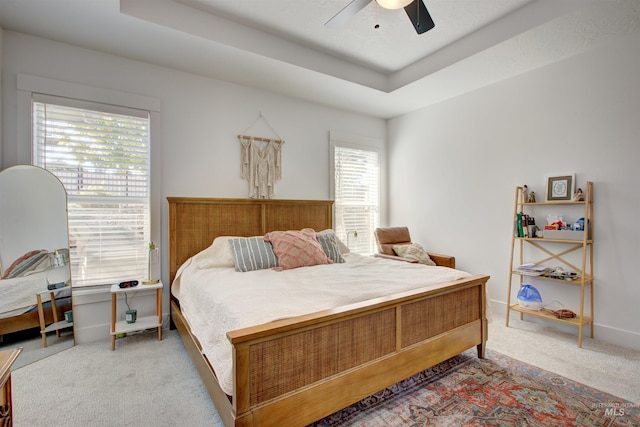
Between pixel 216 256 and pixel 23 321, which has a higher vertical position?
pixel 216 256

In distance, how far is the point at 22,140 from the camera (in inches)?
102

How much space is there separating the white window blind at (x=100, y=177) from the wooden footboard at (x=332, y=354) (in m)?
1.54

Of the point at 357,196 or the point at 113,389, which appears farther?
the point at 357,196

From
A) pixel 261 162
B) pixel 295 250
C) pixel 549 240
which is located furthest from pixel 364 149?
pixel 549 240

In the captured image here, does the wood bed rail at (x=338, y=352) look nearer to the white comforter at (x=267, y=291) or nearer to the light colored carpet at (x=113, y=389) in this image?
the white comforter at (x=267, y=291)

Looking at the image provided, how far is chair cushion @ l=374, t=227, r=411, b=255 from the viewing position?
4.12 m

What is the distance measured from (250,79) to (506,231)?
3.43 meters

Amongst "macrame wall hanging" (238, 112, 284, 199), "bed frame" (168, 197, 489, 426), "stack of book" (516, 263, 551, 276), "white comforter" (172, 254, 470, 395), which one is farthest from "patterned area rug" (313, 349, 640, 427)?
"macrame wall hanging" (238, 112, 284, 199)

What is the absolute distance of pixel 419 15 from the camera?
2.07 m

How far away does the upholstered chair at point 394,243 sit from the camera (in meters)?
3.86

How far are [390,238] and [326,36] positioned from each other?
8.48 feet

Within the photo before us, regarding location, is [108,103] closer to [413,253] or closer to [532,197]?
[413,253]

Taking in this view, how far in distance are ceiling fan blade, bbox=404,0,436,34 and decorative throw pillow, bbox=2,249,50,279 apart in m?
3.44

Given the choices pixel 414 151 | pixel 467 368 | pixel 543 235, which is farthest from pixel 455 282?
pixel 414 151
